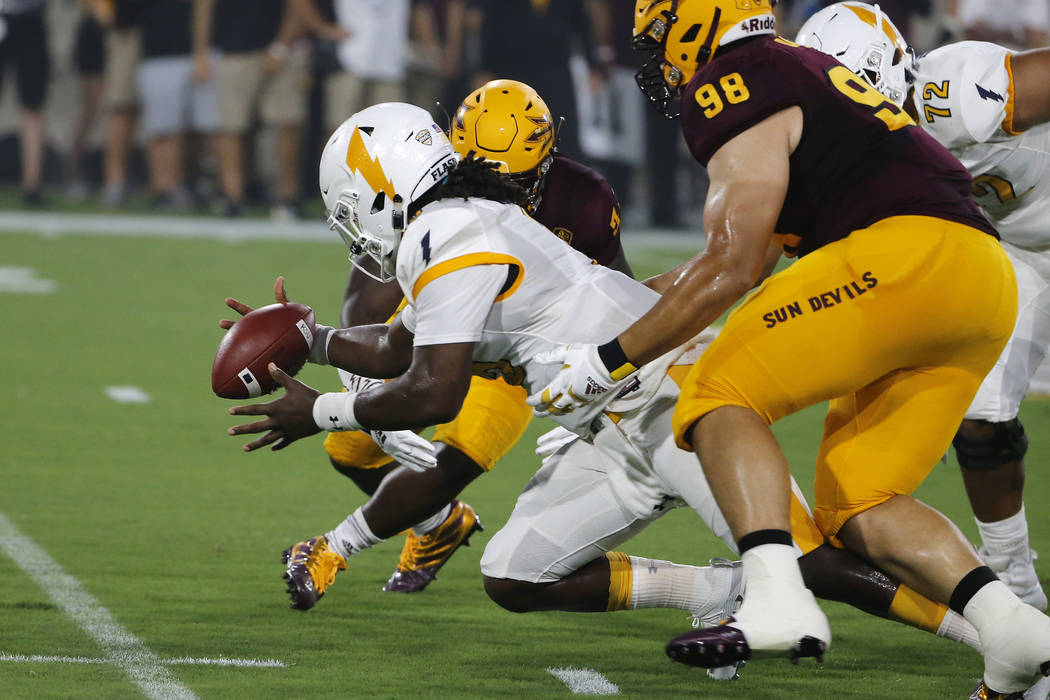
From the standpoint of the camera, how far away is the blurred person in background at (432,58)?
15.5 meters

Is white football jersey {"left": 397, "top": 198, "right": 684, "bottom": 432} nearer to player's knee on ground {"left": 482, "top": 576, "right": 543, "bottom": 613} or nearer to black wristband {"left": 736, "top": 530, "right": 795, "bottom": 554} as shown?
player's knee on ground {"left": 482, "top": 576, "right": 543, "bottom": 613}

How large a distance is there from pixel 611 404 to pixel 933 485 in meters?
3.06

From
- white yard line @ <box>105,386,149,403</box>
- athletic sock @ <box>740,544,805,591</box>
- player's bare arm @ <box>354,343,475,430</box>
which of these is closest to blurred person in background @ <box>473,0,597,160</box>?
white yard line @ <box>105,386,149,403</box>

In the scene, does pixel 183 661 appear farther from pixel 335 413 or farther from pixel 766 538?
pixel 766 538

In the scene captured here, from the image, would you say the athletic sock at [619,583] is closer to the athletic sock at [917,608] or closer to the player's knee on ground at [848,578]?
the player's knee on ground at [848,578]

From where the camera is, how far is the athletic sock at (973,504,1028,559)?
16.1ft

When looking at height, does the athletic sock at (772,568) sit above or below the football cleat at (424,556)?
above

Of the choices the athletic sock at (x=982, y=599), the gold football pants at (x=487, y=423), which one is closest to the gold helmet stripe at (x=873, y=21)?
the gold football pants at (x=487, y=423)

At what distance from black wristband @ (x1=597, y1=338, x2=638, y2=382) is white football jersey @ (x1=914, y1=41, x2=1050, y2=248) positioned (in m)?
1.62

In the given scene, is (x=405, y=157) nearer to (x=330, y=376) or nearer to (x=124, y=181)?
(x=330, y=376)

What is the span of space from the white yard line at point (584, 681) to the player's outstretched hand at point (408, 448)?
621 mm

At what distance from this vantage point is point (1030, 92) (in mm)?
4781

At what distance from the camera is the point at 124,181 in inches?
639

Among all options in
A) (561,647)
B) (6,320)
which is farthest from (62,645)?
(6,320)
